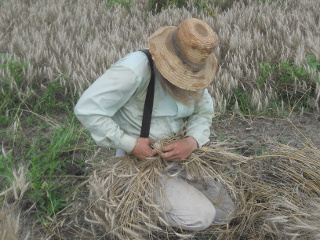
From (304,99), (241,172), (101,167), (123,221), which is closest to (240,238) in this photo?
(241,172)

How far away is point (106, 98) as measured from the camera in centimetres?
177

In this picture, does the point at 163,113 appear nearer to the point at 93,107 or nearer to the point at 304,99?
the point at 93,107

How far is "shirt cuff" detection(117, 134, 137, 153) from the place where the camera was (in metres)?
1.88

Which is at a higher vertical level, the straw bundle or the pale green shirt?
the pale green shirt

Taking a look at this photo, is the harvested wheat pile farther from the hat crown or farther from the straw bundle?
the hat crown

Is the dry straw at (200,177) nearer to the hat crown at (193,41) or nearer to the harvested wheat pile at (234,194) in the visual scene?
the harvested wheat pile at (234,194)

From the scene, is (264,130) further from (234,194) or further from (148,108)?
(148,108)

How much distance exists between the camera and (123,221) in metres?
1.90

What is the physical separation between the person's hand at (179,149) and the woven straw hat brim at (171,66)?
11.8 inches

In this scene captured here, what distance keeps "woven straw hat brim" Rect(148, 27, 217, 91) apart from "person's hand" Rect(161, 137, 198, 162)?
11.8 inches

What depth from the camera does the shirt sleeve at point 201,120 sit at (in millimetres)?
2057

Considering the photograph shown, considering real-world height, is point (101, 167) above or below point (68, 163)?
above

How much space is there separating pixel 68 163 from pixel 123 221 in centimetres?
79

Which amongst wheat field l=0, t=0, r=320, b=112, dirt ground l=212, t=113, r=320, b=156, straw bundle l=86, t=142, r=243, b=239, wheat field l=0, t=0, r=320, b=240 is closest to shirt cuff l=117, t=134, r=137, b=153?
straw bundle l=86, t=142, r=243, b=239
